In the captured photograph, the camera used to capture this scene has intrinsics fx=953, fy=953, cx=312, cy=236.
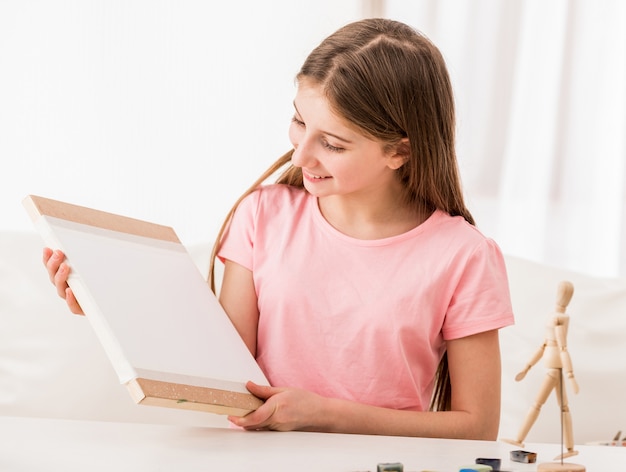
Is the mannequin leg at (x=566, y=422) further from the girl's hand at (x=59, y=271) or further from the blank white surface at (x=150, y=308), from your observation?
the girl's hand at (x=59, y=271)

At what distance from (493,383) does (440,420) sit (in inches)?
3.6

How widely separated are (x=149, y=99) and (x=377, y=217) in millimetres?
925

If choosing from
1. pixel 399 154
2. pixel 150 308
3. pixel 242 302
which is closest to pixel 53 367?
pixel 242 302

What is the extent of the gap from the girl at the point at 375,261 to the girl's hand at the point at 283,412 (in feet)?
0.12

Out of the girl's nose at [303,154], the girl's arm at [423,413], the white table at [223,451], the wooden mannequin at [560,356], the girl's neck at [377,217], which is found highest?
the girl's nose at [303,154]

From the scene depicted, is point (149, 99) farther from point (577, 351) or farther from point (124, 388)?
point (577, 351)

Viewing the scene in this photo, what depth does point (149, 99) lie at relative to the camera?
6.63ft

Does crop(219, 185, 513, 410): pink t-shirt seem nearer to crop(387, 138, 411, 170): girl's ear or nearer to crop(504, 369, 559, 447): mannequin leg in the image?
crop(387, 138, 411, 170): girl's ear

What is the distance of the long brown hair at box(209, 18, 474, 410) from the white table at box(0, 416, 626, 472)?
0.37 m

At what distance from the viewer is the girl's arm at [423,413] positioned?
99 centimetres

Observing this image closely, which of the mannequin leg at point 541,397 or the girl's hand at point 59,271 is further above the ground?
the girl's hand at point 59,271

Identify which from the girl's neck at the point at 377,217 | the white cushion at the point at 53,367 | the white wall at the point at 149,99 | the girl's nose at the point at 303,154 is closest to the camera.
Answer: the girl's nose at the point at 303,154

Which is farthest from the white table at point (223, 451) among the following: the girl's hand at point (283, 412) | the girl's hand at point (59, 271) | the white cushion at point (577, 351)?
the white cushion at point (577, 351)

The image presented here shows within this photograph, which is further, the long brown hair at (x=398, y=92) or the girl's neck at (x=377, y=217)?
the girl's neck at (x=377, y=217)
